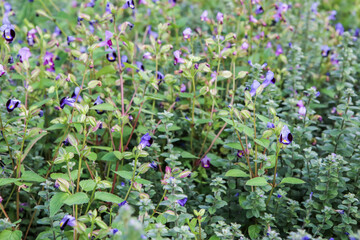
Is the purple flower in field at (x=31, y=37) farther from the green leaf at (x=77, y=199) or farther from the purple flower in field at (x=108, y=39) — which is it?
the green leaf at (x=77, y=199)

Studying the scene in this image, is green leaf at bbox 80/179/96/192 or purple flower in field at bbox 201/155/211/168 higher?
green leaf at bbox 80/179/96/192

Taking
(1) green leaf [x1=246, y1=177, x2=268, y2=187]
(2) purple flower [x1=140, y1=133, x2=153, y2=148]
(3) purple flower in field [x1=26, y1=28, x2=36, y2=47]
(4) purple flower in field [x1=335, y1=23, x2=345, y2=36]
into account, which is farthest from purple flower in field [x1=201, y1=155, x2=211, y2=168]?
(4) purple flower in field [x1=335, y1=23, x2=345, y2=36]

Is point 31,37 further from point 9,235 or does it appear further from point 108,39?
point 9,235

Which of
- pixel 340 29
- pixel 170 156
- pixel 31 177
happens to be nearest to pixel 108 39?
pixel 170 156

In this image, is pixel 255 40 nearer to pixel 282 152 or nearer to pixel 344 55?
pixel 344 55

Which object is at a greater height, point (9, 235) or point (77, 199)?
point (77, 199)

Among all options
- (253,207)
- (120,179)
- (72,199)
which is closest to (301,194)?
→ (253,207)

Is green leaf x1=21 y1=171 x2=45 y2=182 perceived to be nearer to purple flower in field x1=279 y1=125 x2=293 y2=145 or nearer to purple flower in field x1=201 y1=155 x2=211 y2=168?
purple flower in field x1=201 y1=155 x2=211 y2=168

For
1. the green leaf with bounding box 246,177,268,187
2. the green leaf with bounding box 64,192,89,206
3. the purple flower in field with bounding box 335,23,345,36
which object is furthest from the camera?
the purple flower in field with bounding box 335,23,345,36

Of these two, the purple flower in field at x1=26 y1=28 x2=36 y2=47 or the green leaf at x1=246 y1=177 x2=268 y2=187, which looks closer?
the green leaf at x1=246 y1=177 x2=268 y2=187

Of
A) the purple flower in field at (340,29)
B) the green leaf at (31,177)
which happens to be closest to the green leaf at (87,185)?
the green leaf at (31,177)

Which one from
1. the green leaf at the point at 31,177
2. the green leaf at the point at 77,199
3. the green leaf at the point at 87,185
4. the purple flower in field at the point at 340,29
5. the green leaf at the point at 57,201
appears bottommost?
the green leaf at the point at 31,177

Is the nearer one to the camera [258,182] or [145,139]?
[258,182]

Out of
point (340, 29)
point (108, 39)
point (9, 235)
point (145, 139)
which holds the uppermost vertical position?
point (108, 39)
